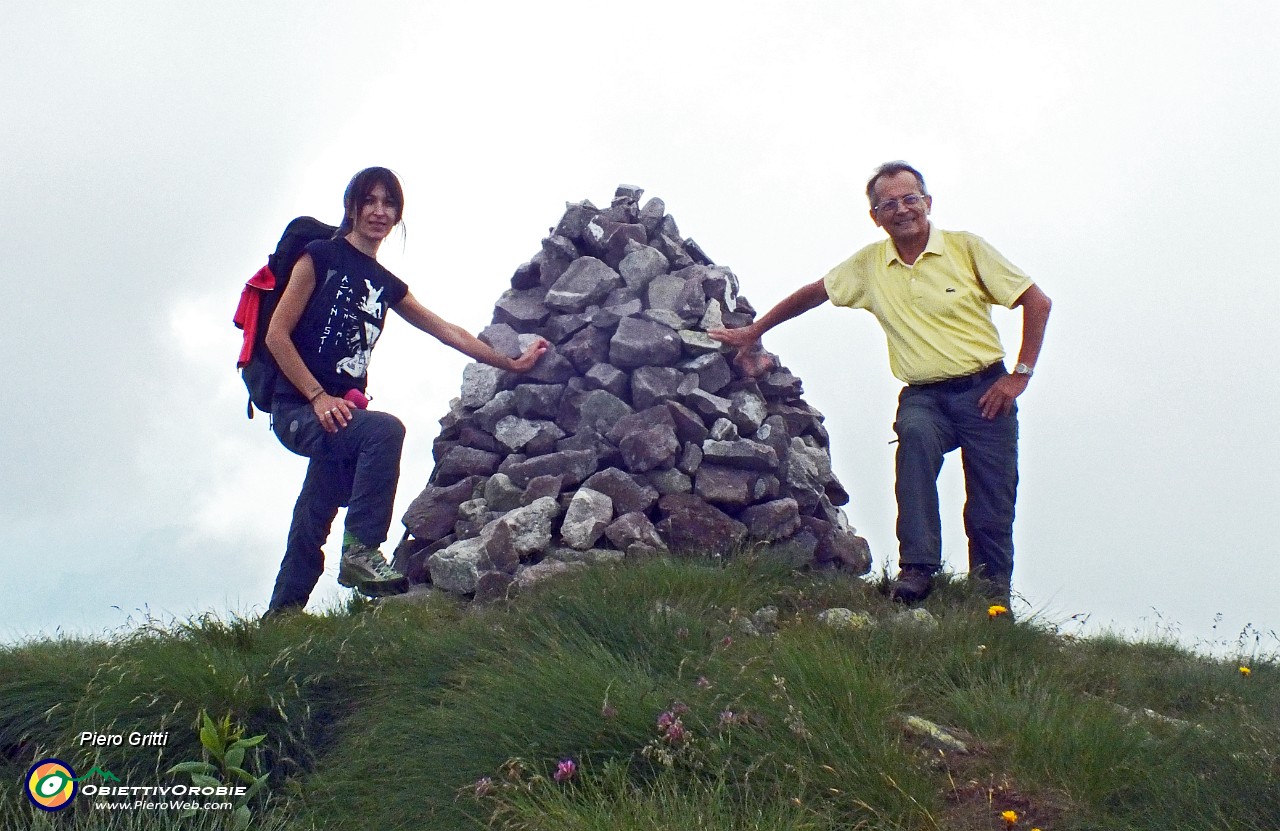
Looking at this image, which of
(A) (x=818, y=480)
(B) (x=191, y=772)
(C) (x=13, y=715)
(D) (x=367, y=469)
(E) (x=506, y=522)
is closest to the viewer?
(B) (x=191, y=772)

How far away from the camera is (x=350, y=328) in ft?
20.0

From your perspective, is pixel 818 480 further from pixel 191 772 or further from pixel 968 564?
pixel 191 772

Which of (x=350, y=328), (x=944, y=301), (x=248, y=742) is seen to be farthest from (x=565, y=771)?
(x=944, y=301)

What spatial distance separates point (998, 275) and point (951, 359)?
58 centimetres

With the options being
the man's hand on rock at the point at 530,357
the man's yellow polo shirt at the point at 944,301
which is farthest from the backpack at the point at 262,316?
the man's yellow polo shirt at the point at 944,301

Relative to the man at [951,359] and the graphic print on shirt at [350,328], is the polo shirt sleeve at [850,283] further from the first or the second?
the graphic print on shirt at [350,328]

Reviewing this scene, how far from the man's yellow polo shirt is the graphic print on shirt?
2887 millimetres

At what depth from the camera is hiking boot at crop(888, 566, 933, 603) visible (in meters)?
5.88

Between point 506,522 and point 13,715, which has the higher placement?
point 506,522

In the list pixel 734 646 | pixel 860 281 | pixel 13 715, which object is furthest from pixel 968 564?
pixel 13 715

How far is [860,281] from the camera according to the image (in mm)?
6551

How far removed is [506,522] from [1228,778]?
3.88 meters

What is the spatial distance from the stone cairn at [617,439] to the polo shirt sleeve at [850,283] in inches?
34.1

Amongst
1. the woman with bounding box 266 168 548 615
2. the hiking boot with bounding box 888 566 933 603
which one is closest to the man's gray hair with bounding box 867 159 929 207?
the hiking boot with bounding box 888 566 933 603
